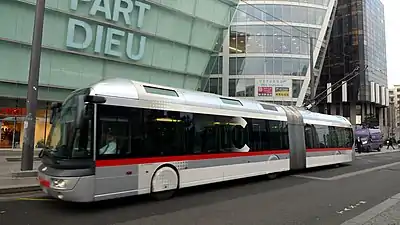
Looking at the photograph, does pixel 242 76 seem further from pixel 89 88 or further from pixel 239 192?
pixel 89 88

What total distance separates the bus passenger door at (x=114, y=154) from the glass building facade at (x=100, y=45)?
592 inches

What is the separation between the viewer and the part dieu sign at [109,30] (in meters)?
22.2

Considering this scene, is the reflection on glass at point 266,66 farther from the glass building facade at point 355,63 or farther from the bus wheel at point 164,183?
the bus wheel at point 164,183

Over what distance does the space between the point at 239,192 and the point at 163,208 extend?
11.0ft

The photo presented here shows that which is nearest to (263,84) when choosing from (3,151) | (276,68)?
(276,68)

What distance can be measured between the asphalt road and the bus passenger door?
506mm

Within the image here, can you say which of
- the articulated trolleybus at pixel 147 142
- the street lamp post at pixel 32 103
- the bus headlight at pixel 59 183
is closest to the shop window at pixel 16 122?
the street lamp post at pixel 32 103

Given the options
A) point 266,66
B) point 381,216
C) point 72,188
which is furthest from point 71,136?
point 266,66

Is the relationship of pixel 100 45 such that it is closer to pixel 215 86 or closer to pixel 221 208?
pixel 221 208

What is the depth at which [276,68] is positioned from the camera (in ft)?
157

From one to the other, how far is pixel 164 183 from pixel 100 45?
1633cm

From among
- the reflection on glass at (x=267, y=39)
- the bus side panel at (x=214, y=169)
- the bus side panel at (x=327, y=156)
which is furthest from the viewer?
the reflection on glass at (x=267, y=39)

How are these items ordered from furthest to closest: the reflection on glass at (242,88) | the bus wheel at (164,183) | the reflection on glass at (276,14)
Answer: the reflection on glass at (276,14)
the reflection on glass at (242,88)
the bus wheel at (164,183)

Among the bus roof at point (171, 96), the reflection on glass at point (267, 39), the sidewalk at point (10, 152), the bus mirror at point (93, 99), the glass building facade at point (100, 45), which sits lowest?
the sidewalk at point (10, 152)
